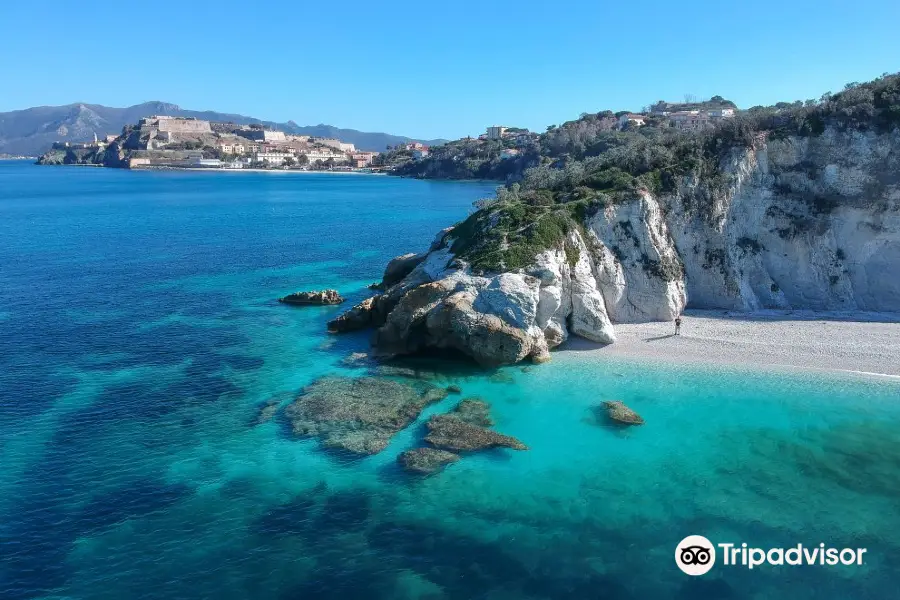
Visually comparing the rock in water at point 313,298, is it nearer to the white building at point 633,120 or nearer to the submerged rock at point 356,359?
the submerged rock at point 356,359

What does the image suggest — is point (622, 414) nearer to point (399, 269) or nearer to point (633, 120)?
point (399, 269)

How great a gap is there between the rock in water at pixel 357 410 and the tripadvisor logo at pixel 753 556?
33.5 feet

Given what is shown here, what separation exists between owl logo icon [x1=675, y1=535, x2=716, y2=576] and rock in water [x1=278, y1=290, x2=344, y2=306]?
93.2ft

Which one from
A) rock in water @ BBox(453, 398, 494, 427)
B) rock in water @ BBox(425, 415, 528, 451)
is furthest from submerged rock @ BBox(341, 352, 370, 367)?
rock in water @ BBox(425, 415, 528, 451)

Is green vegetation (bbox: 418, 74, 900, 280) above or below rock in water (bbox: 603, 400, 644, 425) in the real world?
above

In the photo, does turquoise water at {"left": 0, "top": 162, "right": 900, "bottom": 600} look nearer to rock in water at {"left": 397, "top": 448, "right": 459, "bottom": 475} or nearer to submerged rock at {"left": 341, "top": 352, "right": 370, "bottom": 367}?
rock in water at {"left": 397, "top": 448, "right": 459, "bottom": 475}

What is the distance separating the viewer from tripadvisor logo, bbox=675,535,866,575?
1526 centimetres

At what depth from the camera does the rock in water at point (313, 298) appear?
39.8 m

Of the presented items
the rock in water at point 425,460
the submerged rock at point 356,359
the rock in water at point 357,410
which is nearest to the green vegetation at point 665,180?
the submerged rock at point 356,359

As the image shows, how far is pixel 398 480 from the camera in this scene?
1903 centimetres

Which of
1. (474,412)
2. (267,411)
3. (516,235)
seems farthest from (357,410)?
(516,235)

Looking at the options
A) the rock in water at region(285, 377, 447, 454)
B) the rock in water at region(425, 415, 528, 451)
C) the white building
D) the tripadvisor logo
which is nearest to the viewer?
the tripadvisor logo

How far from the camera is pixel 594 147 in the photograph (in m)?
110

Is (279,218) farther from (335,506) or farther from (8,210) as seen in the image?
(335,506)
